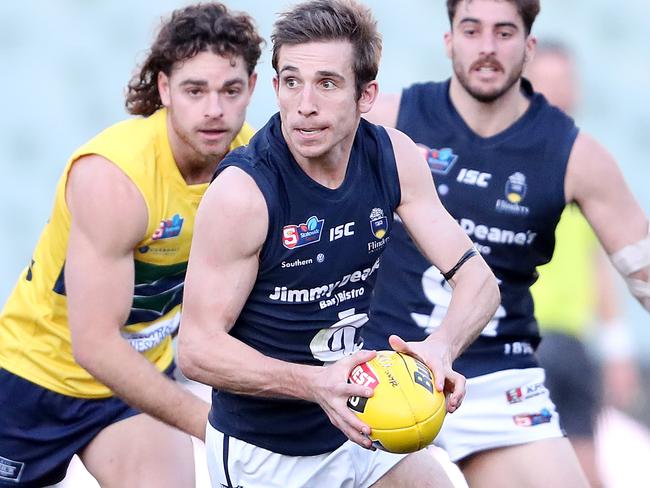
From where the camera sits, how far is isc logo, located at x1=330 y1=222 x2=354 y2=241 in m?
4.14

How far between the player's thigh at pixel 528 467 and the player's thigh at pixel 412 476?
2.57 feet

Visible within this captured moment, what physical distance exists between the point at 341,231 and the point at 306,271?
0.16 m

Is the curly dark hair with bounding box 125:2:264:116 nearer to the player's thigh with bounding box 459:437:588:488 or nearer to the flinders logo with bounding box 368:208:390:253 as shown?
the flinders logo with bounding box 368:208:390:253

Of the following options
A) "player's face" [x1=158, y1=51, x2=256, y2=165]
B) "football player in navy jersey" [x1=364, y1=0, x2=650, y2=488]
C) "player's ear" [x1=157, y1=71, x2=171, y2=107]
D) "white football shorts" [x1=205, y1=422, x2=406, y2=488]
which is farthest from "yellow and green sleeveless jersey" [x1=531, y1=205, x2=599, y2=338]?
"white football shorts" [x1=205, y1=422, x2=406, y2=488]

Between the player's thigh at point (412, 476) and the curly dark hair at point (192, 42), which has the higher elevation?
the curly dark hair at point (192, 42)

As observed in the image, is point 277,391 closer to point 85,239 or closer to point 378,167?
point 378,167

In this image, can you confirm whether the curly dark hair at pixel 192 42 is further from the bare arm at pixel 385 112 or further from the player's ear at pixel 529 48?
the player's ear at pixel 529 48

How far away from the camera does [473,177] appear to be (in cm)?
543

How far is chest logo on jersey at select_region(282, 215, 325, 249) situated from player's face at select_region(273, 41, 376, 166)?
0.65ft

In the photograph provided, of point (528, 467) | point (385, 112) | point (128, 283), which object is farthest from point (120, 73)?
point (528, 467)

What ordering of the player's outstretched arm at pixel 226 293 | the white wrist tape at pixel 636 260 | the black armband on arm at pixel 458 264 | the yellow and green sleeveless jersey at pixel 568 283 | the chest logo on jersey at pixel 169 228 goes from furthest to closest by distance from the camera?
1. the yellow and green sleeveless jersey at pixel 568 283
2. the white wrist tape at pixel 636 260
3. the chest logo on jersey at pixel 169 228
4. the black armband on arm at pixel 458 264
5. the player's outstretched arm at pixel 226 293

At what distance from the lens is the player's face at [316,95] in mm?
4004

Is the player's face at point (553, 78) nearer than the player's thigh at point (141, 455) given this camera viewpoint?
No

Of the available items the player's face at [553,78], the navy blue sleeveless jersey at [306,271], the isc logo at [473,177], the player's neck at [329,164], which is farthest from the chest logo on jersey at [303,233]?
the player's face at [553,78]
